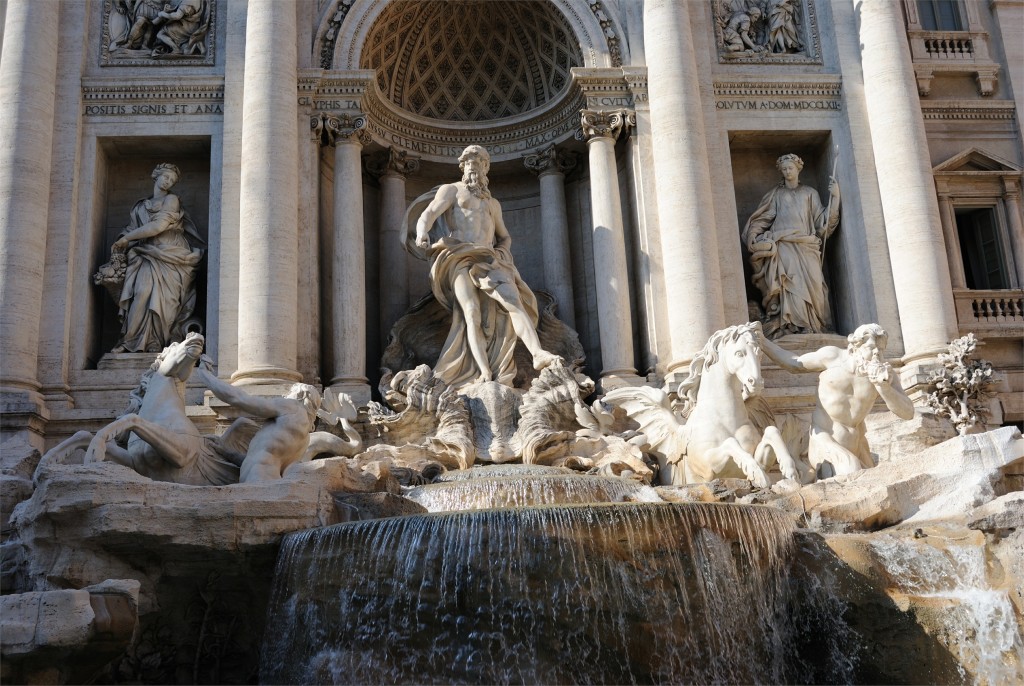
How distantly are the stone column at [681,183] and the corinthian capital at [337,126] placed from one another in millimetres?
4668

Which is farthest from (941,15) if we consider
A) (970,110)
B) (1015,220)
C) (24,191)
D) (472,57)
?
(24,191)

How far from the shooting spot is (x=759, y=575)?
905 centimetres

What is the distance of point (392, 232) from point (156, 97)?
14.2 feet

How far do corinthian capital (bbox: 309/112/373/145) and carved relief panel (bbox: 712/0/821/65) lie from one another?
6170 millimetres

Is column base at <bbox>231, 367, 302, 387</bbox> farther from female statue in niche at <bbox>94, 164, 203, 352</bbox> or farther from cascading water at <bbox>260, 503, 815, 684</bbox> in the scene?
cascading water at <bbox>260, 503, 815, 684</bbox>

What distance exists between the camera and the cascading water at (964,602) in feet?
27.5

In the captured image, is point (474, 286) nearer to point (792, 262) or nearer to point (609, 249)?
point (609, 249)

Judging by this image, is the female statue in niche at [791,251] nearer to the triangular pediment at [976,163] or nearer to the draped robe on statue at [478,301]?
the triangular pediment at [976,163]

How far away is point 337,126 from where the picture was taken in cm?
1700

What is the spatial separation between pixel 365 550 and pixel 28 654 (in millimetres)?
2620

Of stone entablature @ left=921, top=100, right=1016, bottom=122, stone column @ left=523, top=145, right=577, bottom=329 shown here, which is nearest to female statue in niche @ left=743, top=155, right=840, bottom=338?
stone entablature @ left=921, top=100, right=1016, bottom=122

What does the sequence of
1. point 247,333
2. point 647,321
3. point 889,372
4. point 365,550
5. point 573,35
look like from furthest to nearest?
point 573,35 < point 647,321 < point 247,333 < point 889,372 < point 365,550

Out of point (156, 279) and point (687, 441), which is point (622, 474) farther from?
point (156, 279)

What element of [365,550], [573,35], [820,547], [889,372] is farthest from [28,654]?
[573,35]
